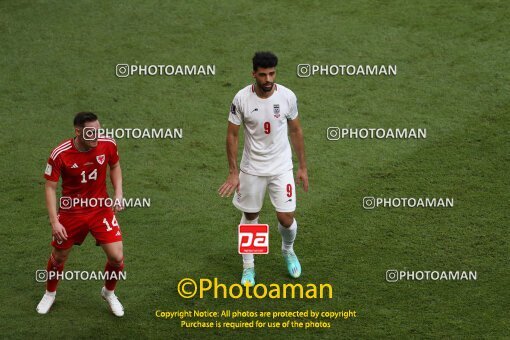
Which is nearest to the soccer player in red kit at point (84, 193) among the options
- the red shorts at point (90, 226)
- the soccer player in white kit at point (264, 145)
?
the red shorts at point (90, 226)

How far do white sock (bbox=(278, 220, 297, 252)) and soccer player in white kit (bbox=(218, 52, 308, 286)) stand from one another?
1cm

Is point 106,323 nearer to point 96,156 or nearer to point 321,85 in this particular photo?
point 96,156

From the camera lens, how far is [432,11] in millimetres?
13500

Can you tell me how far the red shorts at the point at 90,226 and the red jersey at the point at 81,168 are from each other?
0.07 m

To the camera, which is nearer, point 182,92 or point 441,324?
point 441,324

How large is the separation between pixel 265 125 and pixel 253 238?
1173mm

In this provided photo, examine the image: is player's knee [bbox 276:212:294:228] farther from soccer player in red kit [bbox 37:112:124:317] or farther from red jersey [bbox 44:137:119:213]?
red jersey [bbox 44:137:119:213]

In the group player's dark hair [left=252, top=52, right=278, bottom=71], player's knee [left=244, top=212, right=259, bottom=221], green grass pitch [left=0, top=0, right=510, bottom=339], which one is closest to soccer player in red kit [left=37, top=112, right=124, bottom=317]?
green grass pitch [left=0, top=0, right=510, bottom=339]

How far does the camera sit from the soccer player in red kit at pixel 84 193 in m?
7.83

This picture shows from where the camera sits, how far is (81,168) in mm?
7930

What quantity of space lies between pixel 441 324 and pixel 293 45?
5.81m

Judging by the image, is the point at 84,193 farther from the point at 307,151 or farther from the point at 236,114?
the point at 307,151

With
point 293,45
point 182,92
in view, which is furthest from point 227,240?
point 293,45

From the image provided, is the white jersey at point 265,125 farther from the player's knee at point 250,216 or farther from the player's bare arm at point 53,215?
the player's bare arm at point 53,215
